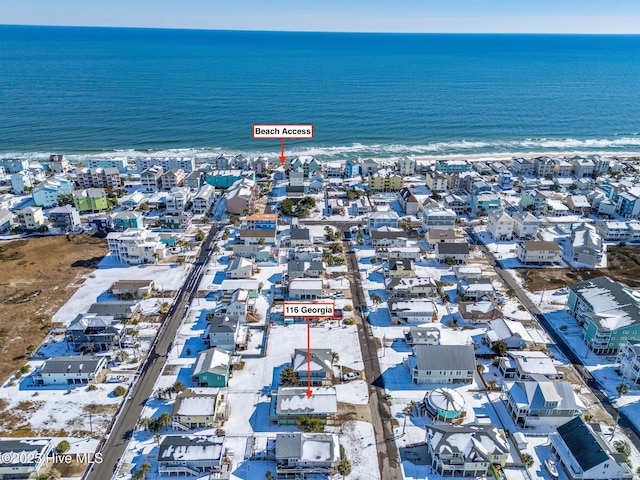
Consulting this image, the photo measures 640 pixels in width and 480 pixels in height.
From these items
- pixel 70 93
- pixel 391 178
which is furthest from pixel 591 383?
pixel 70 93

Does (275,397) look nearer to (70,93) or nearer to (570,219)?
(570,219)

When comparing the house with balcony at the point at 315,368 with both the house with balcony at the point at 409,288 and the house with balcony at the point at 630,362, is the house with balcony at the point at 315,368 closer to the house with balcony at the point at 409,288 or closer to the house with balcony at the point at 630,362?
the house with balcony at the point at 409,288

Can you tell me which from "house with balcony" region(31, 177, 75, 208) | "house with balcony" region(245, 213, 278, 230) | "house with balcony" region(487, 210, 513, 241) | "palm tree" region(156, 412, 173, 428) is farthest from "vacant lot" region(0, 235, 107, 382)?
"house with balcony" region(487, 210, 513, 241)

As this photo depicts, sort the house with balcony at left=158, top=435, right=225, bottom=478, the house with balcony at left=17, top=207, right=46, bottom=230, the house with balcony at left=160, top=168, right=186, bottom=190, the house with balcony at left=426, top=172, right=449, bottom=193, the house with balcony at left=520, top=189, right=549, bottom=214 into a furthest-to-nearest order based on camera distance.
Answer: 1. the house with balcony at left=426, top=172, right=449, bottom=193
2. the house with balcony at left=160, top=168, right=186, bottom=190
3. the house with balcony at left=520, top=189, right=549, bottom=214
4. the house with balcony at left=17, top=207, right=46, bottom=230
5. the house with balcony at left=158, top=435, right=225, bottom=478

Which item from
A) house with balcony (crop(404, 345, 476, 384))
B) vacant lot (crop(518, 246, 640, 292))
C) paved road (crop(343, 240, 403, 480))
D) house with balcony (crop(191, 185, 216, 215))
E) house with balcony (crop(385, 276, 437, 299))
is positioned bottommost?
paved road (crop(343, 240, 403, 480))

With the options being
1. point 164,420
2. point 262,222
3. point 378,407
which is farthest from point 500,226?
point 164,420

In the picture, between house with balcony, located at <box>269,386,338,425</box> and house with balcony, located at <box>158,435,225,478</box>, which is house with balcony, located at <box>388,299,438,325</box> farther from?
house with balcony, located at <box>158,435,225,478</box>

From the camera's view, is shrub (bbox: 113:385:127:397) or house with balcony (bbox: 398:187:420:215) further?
house with balcony (bbox: 398:187:420:215)

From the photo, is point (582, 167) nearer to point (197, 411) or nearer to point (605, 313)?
point (605, 313)
